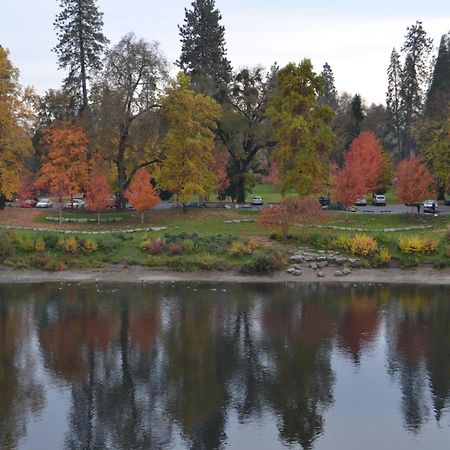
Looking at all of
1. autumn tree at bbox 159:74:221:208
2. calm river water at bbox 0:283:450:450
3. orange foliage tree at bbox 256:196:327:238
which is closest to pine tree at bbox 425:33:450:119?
autumn tree at bbox 159:74:221:208

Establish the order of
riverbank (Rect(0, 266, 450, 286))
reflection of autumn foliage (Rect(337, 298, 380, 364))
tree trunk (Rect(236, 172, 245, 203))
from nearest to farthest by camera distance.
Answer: reflection of autumn foliage (Rect(337, 298, 380, 364)), riverbank (Rect(0, 266, 450, 286)), tree trunk (Rect(236, 172, 245, 203))

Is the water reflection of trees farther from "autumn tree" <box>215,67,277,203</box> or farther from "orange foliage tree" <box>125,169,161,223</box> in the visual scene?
"autumn tree" <box>215,67,277,203</box>

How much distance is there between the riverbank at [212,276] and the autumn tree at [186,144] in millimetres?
15782

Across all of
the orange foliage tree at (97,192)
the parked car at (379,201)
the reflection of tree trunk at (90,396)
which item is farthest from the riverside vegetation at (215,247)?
the parked car at (379,201)

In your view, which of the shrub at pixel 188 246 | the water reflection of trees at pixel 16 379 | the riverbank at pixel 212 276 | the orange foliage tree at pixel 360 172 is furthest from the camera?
the orange foliage tree at pixel 360 172

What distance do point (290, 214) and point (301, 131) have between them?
1273 cm

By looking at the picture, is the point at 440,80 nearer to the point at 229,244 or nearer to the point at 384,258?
the point at 384,258

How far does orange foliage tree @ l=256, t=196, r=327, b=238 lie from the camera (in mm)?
51250

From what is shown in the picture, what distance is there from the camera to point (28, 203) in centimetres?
8000

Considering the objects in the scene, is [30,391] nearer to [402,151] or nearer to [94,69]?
[94,69]

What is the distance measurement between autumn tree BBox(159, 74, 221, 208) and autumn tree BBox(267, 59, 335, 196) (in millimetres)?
7482

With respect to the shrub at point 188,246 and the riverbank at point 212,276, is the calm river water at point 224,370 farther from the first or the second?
the shrub at point 188,246

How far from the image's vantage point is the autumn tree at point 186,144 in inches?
2410

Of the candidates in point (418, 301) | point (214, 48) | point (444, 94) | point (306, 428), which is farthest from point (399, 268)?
point (214, 48)
